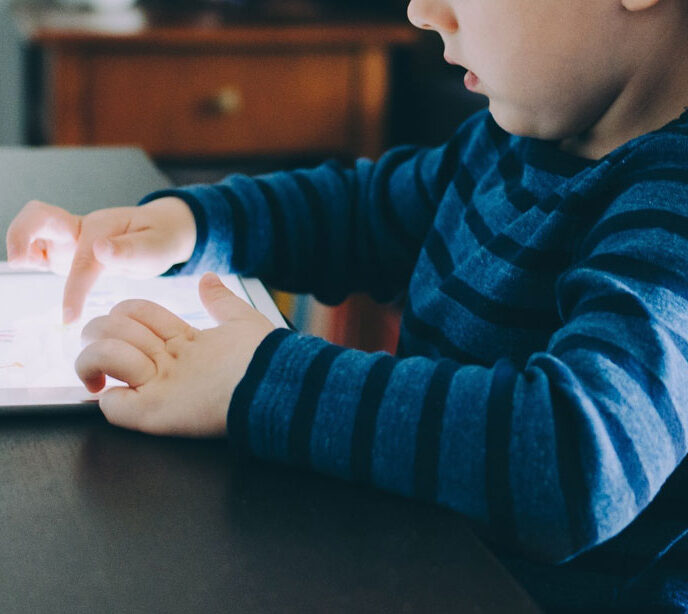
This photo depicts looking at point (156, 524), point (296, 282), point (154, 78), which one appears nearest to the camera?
point (156, 524)

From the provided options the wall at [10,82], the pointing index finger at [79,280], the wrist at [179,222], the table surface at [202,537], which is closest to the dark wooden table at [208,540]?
the table surface at [202,537]

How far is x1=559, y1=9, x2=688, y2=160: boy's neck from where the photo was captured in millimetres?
495

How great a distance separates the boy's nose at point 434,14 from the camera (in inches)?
20.5

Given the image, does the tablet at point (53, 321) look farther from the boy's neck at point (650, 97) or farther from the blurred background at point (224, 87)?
the blurred background at point (224, 87)

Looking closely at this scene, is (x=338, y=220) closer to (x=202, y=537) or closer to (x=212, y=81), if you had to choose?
(x=202, y=537)

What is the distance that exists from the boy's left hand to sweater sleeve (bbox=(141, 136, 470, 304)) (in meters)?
0.21

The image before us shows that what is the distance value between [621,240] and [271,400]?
162 mm

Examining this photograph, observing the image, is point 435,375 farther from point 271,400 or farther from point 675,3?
point 675,3

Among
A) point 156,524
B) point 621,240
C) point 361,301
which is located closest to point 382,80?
point 361,301

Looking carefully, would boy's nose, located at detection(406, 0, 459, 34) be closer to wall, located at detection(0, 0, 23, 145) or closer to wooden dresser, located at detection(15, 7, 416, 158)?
wooden dresser, located at detection(15, 7, 416, 158)

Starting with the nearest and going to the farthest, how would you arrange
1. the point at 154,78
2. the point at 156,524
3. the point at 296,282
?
the point at 156,524
the point at 296,282
the point at 154,78

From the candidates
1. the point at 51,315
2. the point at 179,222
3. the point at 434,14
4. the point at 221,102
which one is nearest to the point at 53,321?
the point at 51,315

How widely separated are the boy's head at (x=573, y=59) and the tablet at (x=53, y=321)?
172mm

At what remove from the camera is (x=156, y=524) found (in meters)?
0.32
